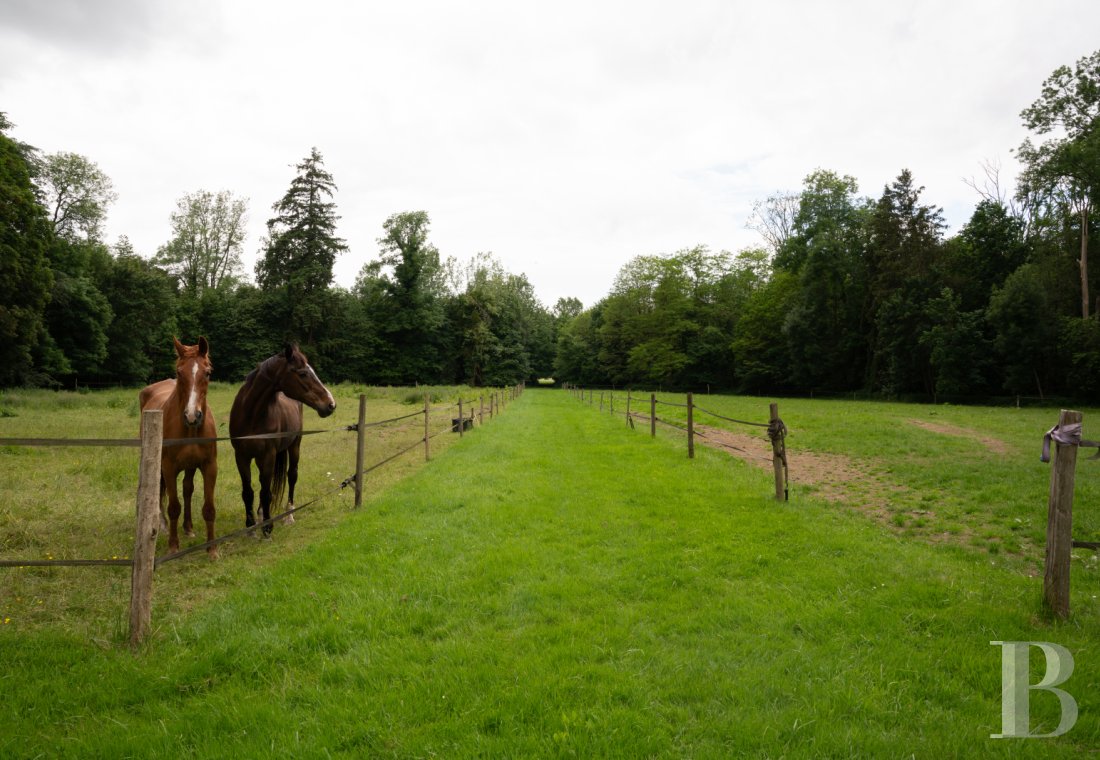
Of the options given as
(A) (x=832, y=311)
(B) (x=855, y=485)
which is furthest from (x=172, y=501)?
(A) (x=832, y=311)

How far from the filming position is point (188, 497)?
612 centimetres

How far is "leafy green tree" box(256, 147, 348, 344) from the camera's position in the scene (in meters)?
47.8

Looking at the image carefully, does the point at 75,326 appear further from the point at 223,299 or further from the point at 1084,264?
the point at 1084,264

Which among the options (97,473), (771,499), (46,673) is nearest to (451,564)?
(46,673)

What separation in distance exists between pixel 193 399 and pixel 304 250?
48394 mm

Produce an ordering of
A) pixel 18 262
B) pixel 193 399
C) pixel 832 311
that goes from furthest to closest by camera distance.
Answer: pixel 832 311 < pixel 18 262 < pixel 193 399

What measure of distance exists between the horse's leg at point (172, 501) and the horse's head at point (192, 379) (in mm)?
487

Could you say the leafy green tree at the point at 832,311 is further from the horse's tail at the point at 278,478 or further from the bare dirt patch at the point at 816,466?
the horse's tail at the point at 278,478

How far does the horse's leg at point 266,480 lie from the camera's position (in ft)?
20.6

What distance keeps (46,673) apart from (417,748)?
244 centimetres

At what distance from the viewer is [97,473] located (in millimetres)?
9141

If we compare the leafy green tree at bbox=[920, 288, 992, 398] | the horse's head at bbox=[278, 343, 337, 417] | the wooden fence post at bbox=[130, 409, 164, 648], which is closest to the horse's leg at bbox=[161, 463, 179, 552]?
the horse's head at bbox=[278, 343, 337, 417]

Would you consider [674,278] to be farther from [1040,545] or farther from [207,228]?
[1040,545]

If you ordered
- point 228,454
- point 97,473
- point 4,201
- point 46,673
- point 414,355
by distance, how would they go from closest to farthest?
point 46,673 < point 97,473 < point 228,454 < point 4,201 < point 414,355
